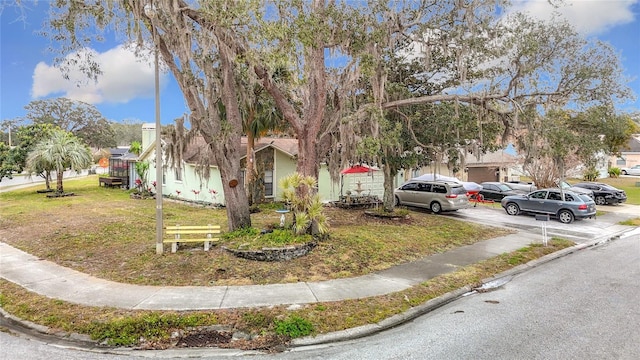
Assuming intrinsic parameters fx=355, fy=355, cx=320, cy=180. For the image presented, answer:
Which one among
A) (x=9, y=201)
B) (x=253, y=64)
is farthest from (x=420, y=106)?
(x=9, y=201)

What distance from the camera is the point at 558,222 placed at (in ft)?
58.8

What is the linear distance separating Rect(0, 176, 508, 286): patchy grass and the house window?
3.04 metres

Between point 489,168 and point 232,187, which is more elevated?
point 489,168

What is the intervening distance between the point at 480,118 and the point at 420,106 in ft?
9.72

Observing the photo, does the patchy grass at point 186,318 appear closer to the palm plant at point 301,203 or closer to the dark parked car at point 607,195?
the palm plant at point 301,203

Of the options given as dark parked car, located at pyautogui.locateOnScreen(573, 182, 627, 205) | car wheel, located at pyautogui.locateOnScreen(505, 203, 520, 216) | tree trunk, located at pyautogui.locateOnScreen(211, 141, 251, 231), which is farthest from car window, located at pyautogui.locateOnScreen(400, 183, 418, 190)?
dark parked car, located at pyautogui.locateOnScreen(573, 182, 627, 205)

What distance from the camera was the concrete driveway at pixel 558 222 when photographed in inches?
603

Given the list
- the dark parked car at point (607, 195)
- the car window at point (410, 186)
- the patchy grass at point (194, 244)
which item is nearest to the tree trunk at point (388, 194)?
the patchy grass at point (194, 244)

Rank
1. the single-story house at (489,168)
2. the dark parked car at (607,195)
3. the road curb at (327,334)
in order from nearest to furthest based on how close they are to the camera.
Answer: the road curb at (327,334) < the dark parked car at (607,195) < the single-story house at (489,168)

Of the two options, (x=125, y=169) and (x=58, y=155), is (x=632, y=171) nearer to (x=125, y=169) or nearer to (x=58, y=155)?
(x=125, y=169)

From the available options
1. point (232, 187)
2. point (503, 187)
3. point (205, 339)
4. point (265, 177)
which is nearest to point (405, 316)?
point (205, 339)

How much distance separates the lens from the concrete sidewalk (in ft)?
23.1

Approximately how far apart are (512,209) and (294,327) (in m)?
17.7

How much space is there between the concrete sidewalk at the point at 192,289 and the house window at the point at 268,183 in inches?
470
